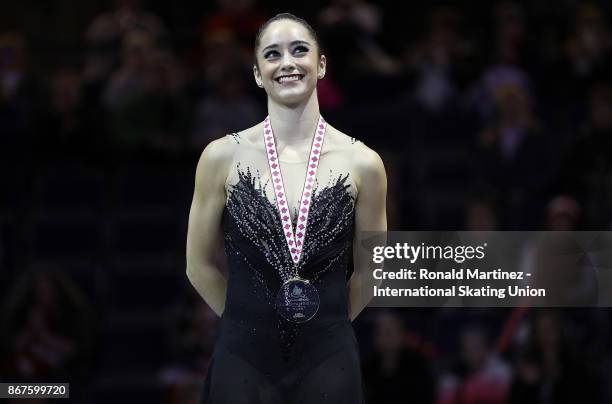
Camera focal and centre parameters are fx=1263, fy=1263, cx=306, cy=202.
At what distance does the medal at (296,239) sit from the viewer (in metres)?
4.61

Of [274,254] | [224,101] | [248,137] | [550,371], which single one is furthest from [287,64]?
[224,101]

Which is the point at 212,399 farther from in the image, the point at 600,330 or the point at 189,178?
the point at 189,178

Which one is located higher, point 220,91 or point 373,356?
point 220,91

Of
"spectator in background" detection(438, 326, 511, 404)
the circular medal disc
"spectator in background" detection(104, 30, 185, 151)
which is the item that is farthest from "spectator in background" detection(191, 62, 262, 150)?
the circular medal disc

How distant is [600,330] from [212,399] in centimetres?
410

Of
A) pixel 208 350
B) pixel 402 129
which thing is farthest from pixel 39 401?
pixel 402 129

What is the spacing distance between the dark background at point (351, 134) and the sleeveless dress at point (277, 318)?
3143 millimetres

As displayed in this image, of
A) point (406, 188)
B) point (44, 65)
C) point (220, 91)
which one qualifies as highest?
point (44, 65)

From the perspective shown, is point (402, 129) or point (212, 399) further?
point (402, 129)

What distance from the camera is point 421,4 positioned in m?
12.2

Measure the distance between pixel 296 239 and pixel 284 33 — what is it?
0.78 m

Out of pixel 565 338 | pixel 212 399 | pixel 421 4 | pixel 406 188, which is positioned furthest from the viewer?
pixel 421 4

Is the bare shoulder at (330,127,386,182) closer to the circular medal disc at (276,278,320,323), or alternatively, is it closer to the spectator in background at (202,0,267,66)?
the circular medal disc at (276,278,320,323)

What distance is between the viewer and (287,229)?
468 cm
